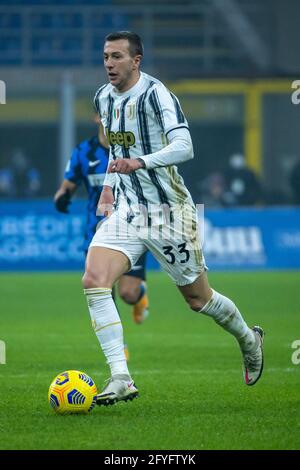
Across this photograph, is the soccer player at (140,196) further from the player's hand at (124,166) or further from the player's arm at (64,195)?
the player's arm at (64,195)

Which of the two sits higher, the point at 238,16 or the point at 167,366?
the point at 238,16

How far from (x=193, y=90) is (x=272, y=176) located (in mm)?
3379

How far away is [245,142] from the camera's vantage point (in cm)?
3111

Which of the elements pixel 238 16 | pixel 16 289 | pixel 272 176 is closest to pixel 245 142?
pixel 272 176

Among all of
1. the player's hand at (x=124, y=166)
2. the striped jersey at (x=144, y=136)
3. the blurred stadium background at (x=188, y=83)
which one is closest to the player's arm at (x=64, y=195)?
the striped jersey at (x=144, y=136)

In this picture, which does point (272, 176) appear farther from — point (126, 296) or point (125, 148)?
point (125, 148)

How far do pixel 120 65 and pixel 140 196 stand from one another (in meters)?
0.86

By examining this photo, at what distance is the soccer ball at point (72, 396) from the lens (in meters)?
6.59

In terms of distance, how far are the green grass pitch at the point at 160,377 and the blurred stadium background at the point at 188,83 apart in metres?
12.0

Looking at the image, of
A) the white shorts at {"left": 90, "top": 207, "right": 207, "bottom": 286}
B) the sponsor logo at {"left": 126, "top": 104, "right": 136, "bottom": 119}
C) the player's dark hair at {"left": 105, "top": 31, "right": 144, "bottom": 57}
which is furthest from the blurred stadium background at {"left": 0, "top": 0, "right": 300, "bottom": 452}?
the player's dark hair at {"left": 105, "top": 31, "right": 144, "bottom": 57}

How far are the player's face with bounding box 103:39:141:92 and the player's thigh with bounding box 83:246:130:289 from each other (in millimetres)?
1093

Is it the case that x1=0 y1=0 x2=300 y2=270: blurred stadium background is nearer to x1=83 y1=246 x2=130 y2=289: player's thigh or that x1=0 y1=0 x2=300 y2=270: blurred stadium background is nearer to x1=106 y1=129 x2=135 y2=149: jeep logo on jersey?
x1=106 y1=129 x2=135 y2=149: jeep logo on jersey

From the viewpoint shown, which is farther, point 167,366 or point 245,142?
point 245,142

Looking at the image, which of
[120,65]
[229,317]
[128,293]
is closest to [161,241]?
[229,317]
